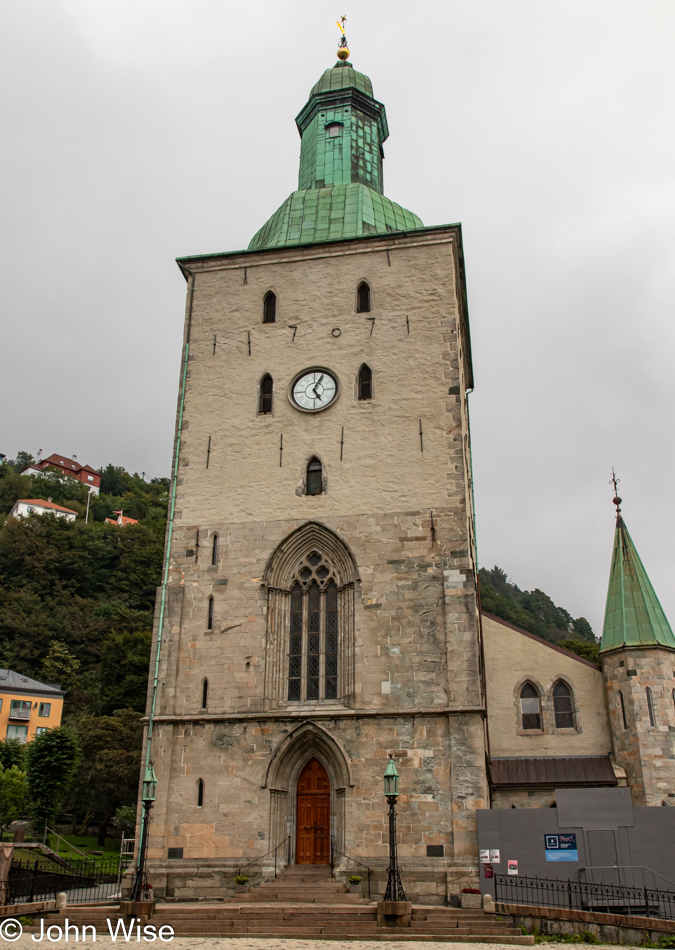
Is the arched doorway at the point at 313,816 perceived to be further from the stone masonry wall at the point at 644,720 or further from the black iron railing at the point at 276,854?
the stone masonry wall at the point at 644,720

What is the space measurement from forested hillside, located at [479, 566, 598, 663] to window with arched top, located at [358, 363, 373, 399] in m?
52.3

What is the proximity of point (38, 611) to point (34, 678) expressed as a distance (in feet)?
28.6

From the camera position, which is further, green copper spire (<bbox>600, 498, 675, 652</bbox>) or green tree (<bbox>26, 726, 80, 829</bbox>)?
green tree (<bbox>26, 726, 80, 829</bbox>)

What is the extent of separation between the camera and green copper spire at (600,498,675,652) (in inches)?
874

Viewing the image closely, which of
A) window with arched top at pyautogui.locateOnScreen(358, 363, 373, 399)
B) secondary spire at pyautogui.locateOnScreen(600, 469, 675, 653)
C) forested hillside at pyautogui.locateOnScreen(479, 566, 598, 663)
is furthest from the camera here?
forested hillside at pyautogui.locateOnScreen(479, 566, 598, 663)

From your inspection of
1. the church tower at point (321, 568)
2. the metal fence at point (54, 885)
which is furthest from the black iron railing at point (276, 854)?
the metal fence at point (54, 885)

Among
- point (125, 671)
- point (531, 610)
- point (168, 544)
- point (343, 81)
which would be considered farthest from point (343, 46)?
point (531, 610)

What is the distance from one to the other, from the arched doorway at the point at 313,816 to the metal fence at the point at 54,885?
16.7ft

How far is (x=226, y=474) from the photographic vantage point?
2277 centimetres

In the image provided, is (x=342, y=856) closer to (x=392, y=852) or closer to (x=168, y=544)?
(x=392, y=852)

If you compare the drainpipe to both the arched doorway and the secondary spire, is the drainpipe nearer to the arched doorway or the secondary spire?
the arched doorway

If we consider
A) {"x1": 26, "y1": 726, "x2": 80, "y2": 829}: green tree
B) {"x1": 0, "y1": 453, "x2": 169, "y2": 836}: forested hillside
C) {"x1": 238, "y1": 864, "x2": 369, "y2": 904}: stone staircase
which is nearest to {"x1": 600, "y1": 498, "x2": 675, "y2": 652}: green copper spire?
{"x1": 238, "y1": 864, "x2": 369, "y2": 904}: stone staircase

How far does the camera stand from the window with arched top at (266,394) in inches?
926

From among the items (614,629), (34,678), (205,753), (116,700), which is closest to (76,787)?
(116,700)
